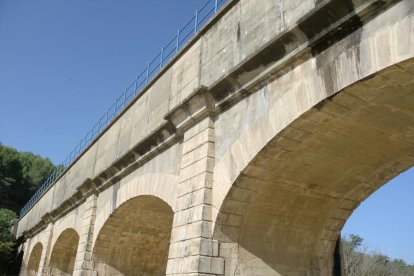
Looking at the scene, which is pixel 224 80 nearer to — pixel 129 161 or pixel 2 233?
pixel 129 161

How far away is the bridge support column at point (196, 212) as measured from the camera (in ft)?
15.8

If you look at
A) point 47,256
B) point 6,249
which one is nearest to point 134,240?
point 47,256

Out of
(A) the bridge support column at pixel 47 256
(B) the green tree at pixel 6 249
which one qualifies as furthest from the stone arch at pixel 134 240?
(B) the green tree at pixel 6 249

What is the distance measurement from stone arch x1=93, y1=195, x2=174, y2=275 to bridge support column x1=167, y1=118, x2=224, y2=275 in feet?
8.15

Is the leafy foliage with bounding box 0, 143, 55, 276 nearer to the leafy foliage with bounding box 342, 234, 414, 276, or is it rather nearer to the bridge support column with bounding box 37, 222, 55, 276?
the bridge support column with bounding box 37, 222, 55, 276

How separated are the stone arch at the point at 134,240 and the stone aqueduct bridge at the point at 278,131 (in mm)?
1070

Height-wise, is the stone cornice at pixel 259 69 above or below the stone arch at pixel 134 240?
above

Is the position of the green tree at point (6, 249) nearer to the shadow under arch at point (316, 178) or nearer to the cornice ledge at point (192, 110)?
the cornice ledge at point (192, 110)

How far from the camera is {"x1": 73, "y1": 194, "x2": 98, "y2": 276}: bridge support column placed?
29.1 ft

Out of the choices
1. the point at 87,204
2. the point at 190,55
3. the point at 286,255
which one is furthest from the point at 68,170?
the point at 286,255

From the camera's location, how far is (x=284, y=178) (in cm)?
508

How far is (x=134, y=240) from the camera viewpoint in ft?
30.3

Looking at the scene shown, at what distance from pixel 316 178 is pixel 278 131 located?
4.33 feet

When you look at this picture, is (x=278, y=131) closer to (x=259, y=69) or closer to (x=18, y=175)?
(x=259, y=69)
